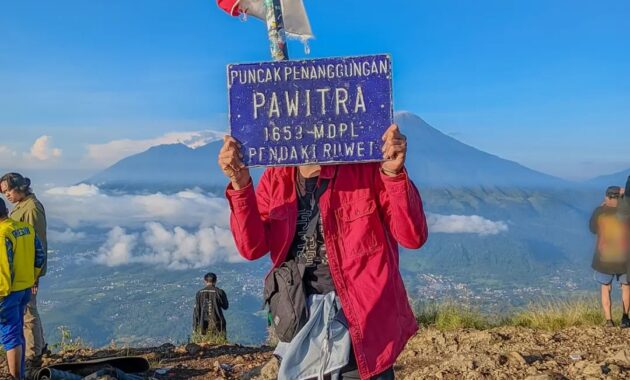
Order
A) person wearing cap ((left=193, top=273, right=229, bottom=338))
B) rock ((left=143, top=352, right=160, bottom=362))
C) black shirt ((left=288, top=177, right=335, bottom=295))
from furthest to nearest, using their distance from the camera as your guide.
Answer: person wearing cap ((left=193, top=273, right=229, bottom=338)) < rock ((left=143, top=352, right=160, bottom=362)) < black shirt ((left=288, top=177, right=335, bottom=295))

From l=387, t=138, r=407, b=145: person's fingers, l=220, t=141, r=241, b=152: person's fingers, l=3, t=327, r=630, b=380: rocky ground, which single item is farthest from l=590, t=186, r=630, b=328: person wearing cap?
l=220, t=141, r=241, b=152: person's fingers

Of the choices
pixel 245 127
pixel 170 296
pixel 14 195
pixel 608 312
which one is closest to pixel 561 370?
pixel 608 312

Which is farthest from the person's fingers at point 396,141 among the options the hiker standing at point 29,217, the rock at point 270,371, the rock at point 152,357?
the rock at point 152,357

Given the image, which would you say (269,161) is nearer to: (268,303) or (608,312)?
(268,303)

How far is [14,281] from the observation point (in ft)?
17.9

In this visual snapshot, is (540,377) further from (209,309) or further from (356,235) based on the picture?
(209,309)

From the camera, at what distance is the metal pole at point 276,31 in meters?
2.97

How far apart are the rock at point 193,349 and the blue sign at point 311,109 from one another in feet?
16.7

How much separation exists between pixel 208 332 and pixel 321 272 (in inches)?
250

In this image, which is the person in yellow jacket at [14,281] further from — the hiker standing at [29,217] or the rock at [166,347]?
the rock at [166,347]

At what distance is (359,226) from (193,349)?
17.5ft

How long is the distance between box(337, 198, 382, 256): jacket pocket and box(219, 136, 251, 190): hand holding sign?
0.42m

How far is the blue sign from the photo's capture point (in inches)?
102

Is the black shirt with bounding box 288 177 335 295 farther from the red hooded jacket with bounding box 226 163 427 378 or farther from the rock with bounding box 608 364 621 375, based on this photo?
the rock with bounding box 608 364 621 375
